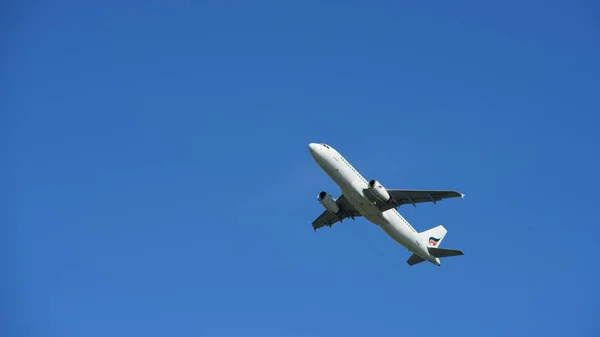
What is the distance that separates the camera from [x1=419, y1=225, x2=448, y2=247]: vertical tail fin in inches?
2697

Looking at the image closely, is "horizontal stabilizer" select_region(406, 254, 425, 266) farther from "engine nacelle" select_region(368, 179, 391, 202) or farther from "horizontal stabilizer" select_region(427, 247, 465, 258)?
"engine nacelle" select_region(368, 179, 391, 202)

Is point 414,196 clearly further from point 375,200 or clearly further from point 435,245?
point 435,245

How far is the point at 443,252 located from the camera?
212 feet

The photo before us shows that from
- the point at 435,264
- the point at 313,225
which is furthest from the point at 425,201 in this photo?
the point at 313,225

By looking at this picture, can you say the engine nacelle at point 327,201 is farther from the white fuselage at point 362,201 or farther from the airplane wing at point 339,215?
the white fuselage at point 362,201

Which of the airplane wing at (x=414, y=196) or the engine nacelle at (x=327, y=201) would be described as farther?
the engine nacelle at (x=327, y=201)

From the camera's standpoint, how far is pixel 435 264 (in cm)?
6631

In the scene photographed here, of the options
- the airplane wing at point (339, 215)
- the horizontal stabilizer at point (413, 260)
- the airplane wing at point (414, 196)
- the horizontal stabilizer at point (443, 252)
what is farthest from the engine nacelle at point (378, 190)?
the horizontal stabilizer at point (413, 260)

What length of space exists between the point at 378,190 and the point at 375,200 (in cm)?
123

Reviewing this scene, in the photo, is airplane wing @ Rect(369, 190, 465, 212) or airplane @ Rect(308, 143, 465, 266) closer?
airplane @ Rect(308, 143, 465, 266)

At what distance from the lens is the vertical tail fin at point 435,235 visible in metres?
68.5

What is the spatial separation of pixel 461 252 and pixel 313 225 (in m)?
14.5

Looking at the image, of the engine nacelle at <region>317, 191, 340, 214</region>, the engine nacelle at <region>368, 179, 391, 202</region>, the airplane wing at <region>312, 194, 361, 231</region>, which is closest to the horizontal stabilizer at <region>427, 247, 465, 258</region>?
the airplane wing at <region>312, 194, 361, 231</region>

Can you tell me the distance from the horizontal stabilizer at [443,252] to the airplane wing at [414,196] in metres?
5.19
